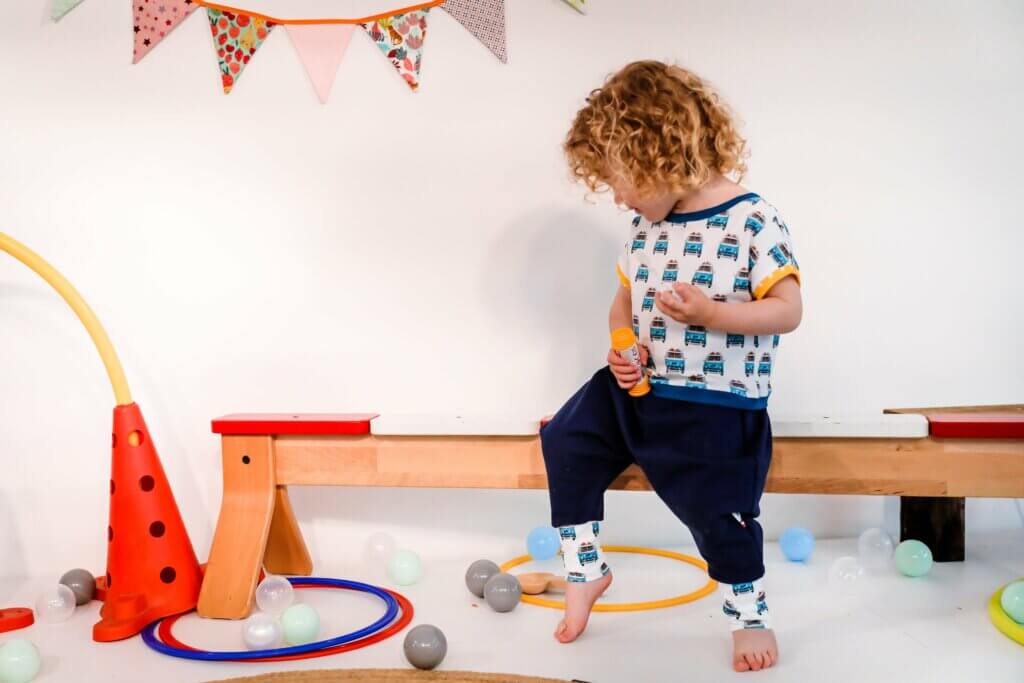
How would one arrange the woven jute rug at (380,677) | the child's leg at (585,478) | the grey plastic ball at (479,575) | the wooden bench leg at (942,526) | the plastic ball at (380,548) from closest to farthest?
the woven jute rug at (380,677), the child's leg at (585,478), the grey plastic ball at (479,575), the wooden bench leg at (942,526), the plastic ball at (380,548)

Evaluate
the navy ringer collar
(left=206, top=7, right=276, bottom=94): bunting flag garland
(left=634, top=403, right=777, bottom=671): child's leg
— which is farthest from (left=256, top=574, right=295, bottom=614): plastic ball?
(left=206, top=7, right=276, bottom=94): bunting flag garland

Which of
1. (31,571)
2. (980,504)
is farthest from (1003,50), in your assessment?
(31,571)

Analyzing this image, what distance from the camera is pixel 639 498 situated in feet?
6.95

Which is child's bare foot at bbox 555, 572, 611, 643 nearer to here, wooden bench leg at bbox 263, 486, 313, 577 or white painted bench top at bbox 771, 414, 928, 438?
white painted bench top at bbox 771, 414, 928, 438

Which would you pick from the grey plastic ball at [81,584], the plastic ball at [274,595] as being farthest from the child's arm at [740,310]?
the grey plastic ball at [81,584]

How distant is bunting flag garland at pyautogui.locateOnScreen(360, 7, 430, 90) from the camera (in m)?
2.04

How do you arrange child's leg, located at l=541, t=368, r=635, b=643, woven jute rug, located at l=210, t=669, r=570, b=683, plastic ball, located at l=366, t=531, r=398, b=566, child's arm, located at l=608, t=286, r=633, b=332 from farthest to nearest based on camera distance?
plastic ball, located at l=366, t=531, r=398, b=566
child's arm, located at l=608, t=286, r=633, b=332
child's leg, located at l=541, t=368, r=635, b=643
woven jute rug, located at l=210, t=669, r=570, b=683

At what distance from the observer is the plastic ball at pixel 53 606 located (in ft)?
5.64

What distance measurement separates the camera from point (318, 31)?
2.05 meters

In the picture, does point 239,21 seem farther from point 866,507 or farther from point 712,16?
point 866,507

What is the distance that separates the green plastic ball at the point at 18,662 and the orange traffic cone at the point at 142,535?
0.24 m

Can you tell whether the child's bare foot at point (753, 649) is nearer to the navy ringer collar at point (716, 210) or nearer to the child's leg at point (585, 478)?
the child's leg at point (585, 478)

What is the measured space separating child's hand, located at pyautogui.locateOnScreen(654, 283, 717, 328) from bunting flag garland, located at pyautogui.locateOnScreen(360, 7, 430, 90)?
0.92 meters

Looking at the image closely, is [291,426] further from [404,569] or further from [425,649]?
[425,649]
